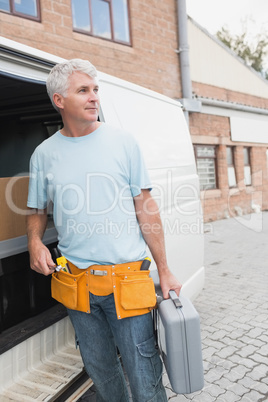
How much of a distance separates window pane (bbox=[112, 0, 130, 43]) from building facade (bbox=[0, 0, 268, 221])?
0.03 metres

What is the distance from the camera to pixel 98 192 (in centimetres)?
182

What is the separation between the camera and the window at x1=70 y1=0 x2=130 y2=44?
9.02 m

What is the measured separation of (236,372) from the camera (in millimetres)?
3000

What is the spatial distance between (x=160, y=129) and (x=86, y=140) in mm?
1495

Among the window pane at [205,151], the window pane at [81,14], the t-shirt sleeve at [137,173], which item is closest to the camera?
the t-shirt sleeve at [137,173]

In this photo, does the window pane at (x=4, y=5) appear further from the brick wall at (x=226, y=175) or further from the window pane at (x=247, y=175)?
the window pane at (x=247, y=175)

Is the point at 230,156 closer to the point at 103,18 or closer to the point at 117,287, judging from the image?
the point at 103,18

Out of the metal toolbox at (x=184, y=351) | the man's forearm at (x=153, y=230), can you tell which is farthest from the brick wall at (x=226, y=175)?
the metal toolbox at (x=184, y=351)

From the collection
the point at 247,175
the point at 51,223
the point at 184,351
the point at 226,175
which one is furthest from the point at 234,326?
the point at 247,175

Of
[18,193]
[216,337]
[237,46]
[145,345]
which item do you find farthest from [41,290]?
[237,46]

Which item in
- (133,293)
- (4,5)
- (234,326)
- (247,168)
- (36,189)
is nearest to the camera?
(133,293)

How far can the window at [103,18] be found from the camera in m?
9.02

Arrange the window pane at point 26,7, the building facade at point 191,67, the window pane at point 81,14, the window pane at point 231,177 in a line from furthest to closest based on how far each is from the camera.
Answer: the window pane at point 231,177, the window pane at point 81,14, the building facade at point 191,67, the window pane at point 26,7

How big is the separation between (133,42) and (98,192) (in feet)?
30.6
